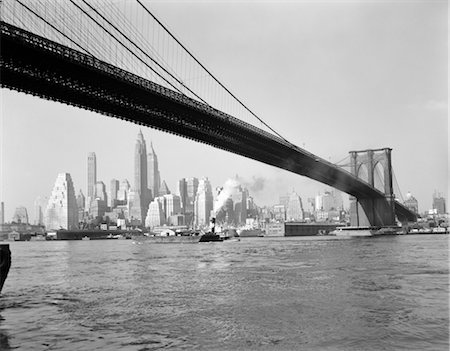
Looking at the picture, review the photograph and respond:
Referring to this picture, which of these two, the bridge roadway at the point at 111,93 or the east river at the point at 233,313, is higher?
the bridge roadway at the point at 111,93

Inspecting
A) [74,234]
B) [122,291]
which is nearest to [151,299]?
[122,291]

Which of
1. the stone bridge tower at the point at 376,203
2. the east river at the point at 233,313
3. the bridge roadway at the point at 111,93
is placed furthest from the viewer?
the stone bridge tower at the point at 376,203

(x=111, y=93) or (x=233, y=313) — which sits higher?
(x=111, y=93)

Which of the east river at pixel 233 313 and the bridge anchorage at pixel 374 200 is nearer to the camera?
the east river at pixel 233 313

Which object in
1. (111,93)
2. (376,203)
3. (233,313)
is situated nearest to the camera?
(233,313)

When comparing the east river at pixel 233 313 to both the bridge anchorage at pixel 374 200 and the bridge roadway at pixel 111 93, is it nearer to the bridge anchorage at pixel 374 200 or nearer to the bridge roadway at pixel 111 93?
the bridge roadway at pixel 111 93

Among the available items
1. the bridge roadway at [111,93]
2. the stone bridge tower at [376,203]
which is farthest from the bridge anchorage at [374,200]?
the bridge roadway at [111,93]

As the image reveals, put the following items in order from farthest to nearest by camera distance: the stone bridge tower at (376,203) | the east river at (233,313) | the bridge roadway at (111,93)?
the stone bridge tower at (376,203) < the bridge roadway at (111,93) < the east river at (233,313)

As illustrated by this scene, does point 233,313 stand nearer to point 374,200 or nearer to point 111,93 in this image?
point 111,93

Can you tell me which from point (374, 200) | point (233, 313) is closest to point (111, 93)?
point (233, 313)
